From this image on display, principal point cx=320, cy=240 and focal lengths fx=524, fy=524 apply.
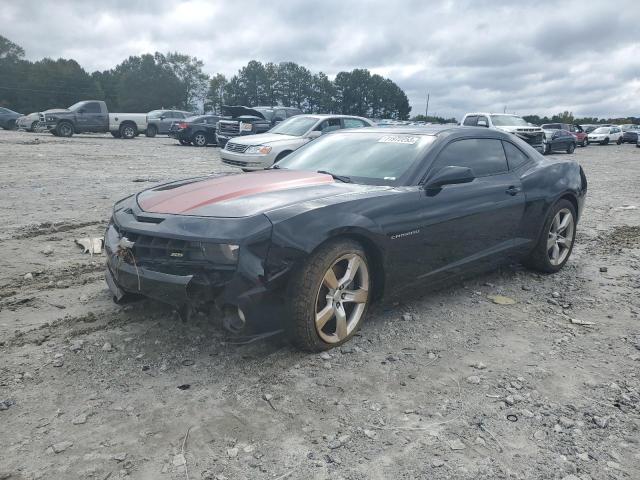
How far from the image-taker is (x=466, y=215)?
3.96 m

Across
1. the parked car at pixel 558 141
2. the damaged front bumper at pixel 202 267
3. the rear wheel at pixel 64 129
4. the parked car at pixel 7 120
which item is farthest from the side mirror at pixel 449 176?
the parked car at pixel 7 120

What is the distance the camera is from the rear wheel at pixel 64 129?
23987mm

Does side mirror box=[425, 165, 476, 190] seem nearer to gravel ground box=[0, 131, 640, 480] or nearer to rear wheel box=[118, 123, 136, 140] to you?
gravel ground box=[0, 131, 640, 480]

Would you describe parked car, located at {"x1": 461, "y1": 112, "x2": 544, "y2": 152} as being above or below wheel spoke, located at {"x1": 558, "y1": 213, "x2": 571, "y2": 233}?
above

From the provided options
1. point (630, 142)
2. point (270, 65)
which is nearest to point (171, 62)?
point (270, 65)

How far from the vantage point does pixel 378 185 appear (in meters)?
3.68

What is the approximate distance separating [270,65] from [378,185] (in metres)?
112

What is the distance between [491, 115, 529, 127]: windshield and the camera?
19547mm

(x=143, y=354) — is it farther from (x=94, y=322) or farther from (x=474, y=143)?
(x=474, y=143)

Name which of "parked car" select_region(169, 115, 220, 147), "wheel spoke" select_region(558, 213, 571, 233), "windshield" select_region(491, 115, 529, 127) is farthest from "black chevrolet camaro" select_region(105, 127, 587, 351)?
"parked car" select_region(169, 115, 220, 147)

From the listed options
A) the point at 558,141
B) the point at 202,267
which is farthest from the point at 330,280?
the point at 558,141

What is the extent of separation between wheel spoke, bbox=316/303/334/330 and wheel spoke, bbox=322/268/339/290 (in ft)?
0.39

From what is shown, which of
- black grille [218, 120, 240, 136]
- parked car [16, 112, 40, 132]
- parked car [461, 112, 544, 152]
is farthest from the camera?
parked car [16, 112, 40, 132]

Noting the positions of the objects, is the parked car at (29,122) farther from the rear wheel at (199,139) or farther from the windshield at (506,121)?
the windshield at (506,121)
